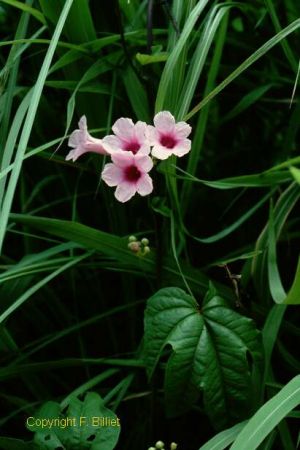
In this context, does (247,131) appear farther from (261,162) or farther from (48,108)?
(48,108)

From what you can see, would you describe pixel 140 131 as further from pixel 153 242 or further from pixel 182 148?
pixel 153 242

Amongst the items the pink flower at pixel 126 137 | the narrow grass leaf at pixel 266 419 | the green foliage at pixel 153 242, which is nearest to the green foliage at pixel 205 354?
the green foliage at pixel 153 242

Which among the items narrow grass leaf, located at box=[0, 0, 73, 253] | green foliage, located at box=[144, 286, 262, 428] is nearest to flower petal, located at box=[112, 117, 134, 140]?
narrow grass leaf, located at box=[0, 0, 73, 253]

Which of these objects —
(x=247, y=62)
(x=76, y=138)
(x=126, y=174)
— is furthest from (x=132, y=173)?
(x=247, y=62)

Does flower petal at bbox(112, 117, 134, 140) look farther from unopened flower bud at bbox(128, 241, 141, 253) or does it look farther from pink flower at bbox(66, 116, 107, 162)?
unopened flower bud at bbox(128, 241, 141, 253)

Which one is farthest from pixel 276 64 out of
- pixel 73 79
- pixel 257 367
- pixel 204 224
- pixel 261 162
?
pixel 257 367

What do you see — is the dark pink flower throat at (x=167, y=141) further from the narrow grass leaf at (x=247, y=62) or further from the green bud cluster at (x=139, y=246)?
the green bud cluster at (x=139, y=246)
